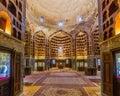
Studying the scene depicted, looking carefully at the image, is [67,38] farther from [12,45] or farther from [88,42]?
[12,45]

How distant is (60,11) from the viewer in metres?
31.3

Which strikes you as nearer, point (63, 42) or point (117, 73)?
point (117, 73)

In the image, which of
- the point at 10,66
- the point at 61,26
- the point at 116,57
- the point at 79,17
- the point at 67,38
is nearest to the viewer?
the point at 116,57

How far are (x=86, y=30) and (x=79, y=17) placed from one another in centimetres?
373

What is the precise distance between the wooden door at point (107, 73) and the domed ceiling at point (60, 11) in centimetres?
1879

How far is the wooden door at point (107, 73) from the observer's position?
6.95 meters

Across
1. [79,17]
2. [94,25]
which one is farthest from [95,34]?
[79,17]

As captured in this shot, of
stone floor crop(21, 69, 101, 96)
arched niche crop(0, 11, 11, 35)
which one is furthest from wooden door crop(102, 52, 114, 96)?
arched niche crop(0, 11, 11, 35)

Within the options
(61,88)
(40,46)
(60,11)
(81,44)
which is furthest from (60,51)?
(61,88)

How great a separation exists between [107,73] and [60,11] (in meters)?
25.5

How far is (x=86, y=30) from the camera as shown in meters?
27.4

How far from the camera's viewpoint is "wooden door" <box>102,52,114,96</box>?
6.95 m

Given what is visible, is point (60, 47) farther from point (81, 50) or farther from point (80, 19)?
point (80, 19)

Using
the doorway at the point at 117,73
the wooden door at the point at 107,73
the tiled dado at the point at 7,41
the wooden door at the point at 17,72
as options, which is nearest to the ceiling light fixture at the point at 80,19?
the wooden door at the point at 107,73
